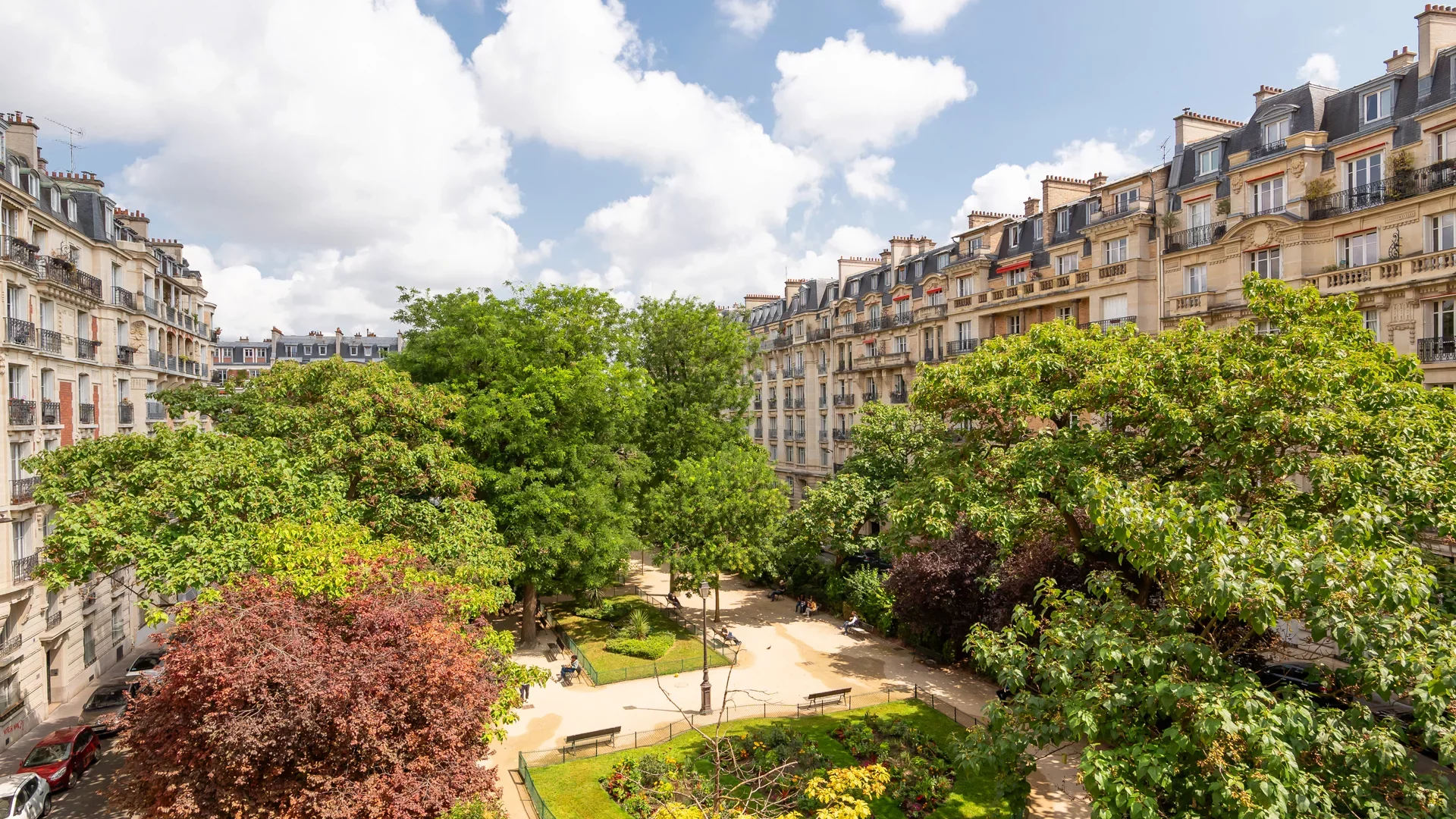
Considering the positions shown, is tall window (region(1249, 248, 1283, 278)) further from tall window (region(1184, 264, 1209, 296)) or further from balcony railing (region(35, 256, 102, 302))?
balcony railing (region(35, 256, 102, 302))

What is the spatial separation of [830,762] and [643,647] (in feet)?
39.6

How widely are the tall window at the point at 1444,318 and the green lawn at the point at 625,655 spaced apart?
26.1 metres

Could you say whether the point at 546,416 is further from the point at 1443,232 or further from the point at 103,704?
the point at 1443,232

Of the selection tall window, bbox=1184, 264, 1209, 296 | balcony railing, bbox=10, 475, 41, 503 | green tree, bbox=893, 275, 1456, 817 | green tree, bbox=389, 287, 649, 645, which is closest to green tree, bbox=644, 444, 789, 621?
green tree, bbox=389, 287, 649, 645

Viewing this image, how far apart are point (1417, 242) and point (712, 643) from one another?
92.6 feet

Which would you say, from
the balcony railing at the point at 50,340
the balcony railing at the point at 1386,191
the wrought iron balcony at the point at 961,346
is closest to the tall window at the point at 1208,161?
the balcony railing at the point at 1386,191

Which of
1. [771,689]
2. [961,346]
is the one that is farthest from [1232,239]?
[771,689]

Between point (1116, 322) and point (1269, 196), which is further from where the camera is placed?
point (1116, 322)

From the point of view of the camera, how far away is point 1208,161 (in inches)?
1313

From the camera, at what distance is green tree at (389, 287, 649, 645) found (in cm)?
2945

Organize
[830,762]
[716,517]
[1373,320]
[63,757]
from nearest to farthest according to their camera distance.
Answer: [830,762]
[63,757]
[1373,320]
[716,517]

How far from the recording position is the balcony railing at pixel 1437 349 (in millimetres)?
24703

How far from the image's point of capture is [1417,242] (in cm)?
2567

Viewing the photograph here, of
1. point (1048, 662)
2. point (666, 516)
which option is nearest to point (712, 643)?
point (666, 516)
